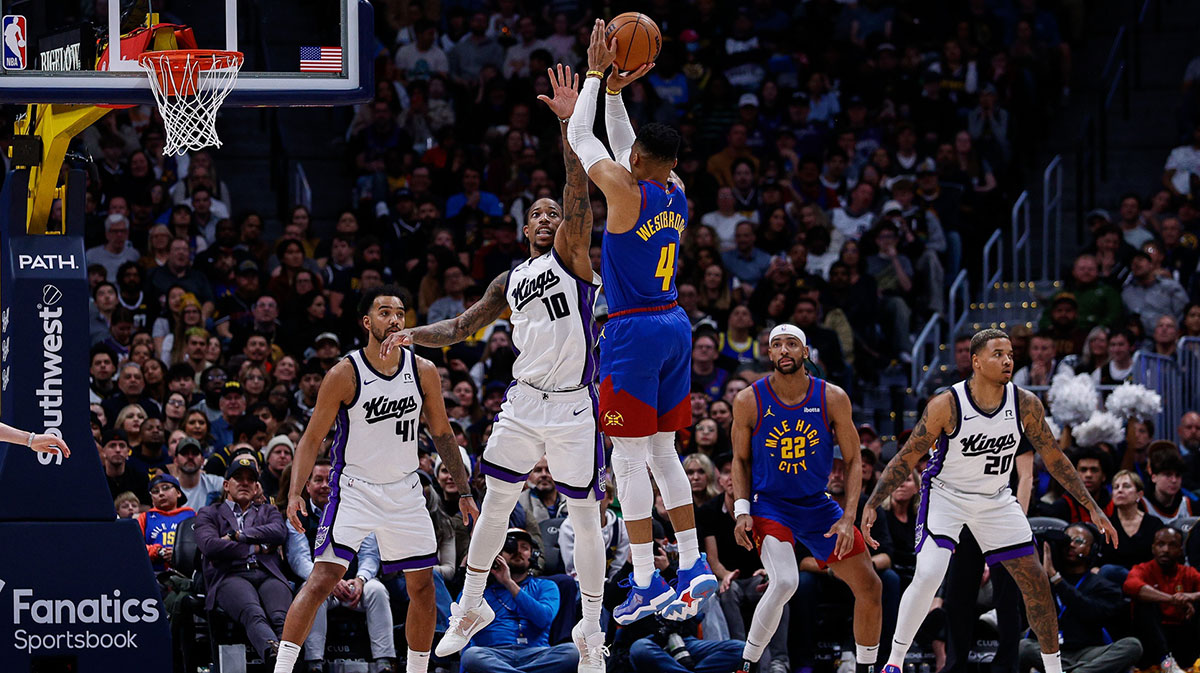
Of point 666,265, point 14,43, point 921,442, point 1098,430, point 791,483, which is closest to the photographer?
point 666,265

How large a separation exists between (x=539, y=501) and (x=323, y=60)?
427 cm

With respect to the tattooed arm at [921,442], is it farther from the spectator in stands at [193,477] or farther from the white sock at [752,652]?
the spectator in stands at [193,477]

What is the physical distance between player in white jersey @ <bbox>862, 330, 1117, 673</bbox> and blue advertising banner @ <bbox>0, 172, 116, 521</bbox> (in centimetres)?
498

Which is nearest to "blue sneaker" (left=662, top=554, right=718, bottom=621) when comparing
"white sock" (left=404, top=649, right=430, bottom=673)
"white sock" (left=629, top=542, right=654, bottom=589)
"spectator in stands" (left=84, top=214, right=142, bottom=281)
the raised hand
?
"white sock" (left=629, top=542, right=654, bottom=589)

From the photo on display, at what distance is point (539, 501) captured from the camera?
12945 millimetres

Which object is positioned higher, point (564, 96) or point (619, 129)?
point (564, 96)

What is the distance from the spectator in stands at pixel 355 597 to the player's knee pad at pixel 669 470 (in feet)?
9.64

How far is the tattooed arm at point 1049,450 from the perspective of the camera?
1059 cm

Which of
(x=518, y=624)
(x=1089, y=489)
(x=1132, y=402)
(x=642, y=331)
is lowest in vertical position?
(x=518, y=624)

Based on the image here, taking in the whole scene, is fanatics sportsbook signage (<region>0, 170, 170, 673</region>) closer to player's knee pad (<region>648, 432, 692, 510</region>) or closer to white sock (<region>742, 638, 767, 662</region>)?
player's knee pad (<region>648, 432, 692, 510</region>)

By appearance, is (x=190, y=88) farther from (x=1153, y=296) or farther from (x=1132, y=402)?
(x=1153, y=296)

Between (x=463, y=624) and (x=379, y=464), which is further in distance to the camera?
(x=379, y=464)

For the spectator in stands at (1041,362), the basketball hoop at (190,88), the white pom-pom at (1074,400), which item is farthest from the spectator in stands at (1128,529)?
the basketball hoop at (190,88)

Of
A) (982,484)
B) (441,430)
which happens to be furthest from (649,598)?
(982,484)
